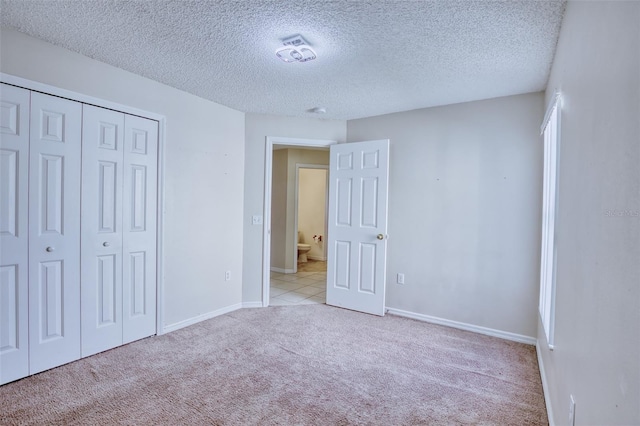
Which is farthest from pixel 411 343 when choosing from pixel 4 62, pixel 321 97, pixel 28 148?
pixel 4 62

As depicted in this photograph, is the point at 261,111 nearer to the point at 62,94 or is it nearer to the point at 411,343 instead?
the point at 62,94

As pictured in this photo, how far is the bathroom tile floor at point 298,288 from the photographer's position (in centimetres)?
427

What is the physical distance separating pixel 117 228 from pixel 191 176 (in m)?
0.87

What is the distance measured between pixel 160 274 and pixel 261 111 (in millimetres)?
2122

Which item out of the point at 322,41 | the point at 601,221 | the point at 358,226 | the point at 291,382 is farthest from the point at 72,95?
the point at 601,221

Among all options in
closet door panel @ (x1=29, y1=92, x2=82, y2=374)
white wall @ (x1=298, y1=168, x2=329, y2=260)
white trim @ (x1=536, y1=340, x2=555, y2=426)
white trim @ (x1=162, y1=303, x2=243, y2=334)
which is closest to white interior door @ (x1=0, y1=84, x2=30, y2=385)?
closet door panel @ (x1=29, y1=92, x2=82, y2=374)

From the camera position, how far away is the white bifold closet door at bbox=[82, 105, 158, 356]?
8.44ft

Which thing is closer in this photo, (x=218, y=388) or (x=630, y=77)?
(x=630, y=77)

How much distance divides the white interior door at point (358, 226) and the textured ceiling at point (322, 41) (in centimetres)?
83

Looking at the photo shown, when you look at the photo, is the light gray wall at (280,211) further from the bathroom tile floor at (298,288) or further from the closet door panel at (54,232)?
the closet door panel at (54,232)

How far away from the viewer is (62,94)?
2.39m

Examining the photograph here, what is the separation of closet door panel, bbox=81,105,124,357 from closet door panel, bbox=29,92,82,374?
0.06 metres

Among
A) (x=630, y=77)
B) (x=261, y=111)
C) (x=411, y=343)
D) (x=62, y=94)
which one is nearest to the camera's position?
(x=630, y=77)

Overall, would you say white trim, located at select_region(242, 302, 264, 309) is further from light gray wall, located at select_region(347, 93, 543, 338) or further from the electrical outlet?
the electrical outlet
